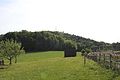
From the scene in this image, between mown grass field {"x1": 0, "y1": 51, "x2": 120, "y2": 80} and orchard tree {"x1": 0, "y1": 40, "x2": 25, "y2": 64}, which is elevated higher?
orchard tree {"x1": 0, "y1": 40, "x2": 25, "y2": 64}

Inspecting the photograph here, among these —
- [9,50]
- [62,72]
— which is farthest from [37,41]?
[62,72]

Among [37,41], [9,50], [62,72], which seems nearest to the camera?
[62,72]

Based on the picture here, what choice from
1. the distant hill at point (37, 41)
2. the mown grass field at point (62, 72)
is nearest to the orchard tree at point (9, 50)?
the mown grass field at point (62, 72)

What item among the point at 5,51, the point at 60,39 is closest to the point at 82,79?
the point at 5,51

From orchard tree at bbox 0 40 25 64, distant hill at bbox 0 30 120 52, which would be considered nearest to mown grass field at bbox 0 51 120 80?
orchard tree at bbox 0 40 25 64

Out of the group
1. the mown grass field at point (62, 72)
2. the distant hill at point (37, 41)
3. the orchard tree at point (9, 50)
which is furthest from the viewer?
the distant hill at point (37, 41)

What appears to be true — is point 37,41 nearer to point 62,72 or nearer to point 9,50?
point 9,50

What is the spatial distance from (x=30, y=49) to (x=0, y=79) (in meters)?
116

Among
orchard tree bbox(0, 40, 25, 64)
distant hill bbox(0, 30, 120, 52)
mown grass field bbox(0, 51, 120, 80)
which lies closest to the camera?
mown grass field bbox(0, 51, 120, 80)

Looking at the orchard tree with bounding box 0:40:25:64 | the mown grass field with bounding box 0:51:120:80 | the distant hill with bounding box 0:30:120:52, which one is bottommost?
the mown grass field with bounding box 0:51:120:80

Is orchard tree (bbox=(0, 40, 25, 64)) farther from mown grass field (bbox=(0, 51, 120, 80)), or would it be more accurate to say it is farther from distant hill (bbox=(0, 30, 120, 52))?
distant hill (bbox=(0, 30, 120, 52))

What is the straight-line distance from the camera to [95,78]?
80.0ft

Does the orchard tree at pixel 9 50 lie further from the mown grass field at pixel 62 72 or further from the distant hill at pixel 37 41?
the distant hill at pixel 37 41

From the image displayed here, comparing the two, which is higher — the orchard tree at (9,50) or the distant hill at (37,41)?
the distant hill at (37,41)
